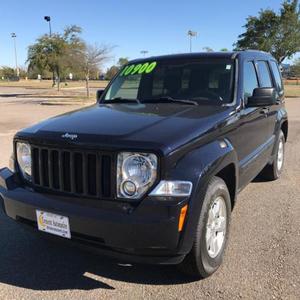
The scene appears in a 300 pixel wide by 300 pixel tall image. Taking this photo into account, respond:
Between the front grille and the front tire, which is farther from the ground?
the front grille

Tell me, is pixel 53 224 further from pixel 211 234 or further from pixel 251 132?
pixel 251 132

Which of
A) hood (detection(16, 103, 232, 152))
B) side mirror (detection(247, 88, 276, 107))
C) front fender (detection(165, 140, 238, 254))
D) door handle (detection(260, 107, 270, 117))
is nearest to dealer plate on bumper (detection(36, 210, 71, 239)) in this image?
hood (detection(16, 103, 232, 152))

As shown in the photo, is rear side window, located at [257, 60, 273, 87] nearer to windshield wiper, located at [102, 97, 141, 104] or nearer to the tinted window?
the tinted window

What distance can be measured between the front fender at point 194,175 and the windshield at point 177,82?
1165mm

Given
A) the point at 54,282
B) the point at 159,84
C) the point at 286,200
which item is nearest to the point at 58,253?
the point at 54,282

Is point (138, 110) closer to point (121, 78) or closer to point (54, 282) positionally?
point (121, 78)

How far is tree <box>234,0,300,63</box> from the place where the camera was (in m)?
31.3

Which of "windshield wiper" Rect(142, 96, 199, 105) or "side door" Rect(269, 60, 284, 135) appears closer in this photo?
"windshield wiper" Rect(142, 96, 199, 105)

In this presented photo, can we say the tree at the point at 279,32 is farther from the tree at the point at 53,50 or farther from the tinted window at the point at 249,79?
the tinted window at the point at 249,79

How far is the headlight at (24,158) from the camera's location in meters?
3.67

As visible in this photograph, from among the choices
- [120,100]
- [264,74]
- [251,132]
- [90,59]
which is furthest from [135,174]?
[90,59]

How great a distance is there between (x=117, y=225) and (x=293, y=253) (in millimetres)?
1946

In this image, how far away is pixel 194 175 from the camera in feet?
10.2

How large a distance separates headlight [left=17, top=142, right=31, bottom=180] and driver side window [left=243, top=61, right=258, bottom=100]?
7.60 feet
